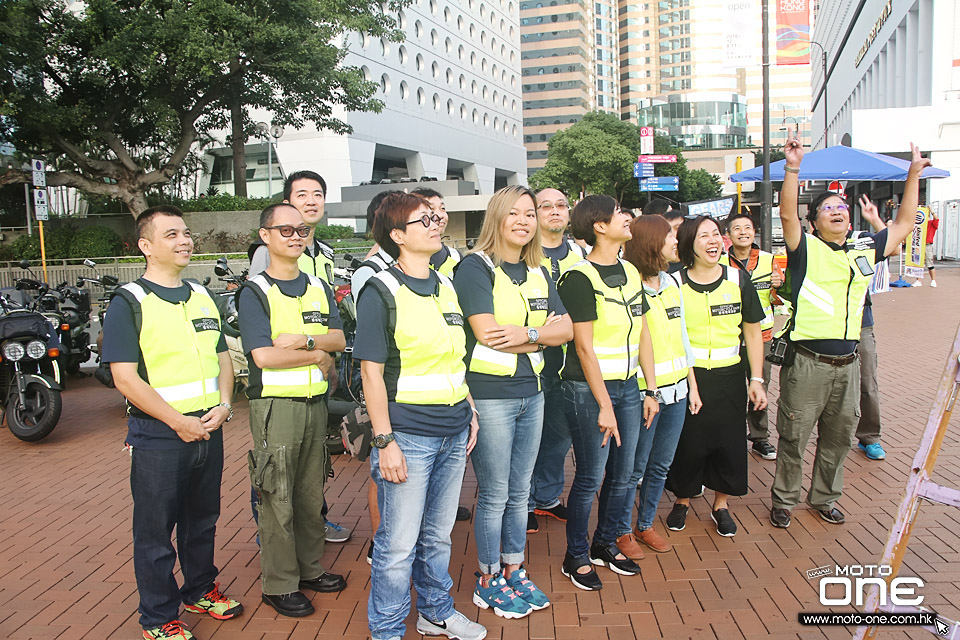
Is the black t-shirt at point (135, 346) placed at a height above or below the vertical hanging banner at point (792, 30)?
below

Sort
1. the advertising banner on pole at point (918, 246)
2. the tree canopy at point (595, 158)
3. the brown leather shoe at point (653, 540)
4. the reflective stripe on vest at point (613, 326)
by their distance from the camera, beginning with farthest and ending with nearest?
the tree canopy at point (595, 158), the advertising banner on pole at point (918, 246), the brown leather shoe at point (653, 540), the reflective stripe on vest at point (613, 326)

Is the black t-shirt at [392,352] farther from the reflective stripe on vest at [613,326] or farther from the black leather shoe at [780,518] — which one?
the black leather shoe at [780,518]

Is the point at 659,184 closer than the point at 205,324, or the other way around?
the point at 205,324

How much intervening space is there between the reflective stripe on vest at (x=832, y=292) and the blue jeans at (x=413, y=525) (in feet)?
8.04

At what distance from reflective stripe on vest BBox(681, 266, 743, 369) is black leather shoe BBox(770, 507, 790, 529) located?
0.99 m

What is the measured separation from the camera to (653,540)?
4277 mm

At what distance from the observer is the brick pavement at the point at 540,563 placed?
3.49 meters

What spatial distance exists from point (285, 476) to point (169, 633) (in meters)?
0.83

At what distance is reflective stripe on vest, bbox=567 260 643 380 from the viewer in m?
3.72

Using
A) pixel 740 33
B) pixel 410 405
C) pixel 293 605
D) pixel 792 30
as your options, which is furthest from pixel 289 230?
pixel 792 30

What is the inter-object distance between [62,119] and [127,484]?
1803 cm

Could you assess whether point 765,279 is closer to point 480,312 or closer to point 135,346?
point 480,312

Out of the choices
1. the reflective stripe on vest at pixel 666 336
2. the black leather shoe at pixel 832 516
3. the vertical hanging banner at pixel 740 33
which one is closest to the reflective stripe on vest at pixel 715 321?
the reflective stripe on vest at pixel 666 336

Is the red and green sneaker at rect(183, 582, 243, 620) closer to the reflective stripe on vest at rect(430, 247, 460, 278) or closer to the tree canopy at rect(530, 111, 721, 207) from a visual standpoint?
the reflective stripe on vest at rect(430, 247, 460, 278)
